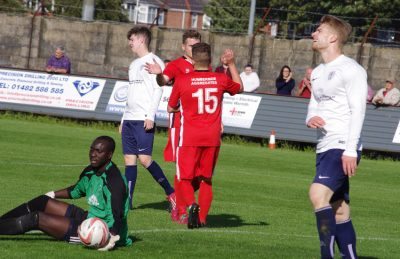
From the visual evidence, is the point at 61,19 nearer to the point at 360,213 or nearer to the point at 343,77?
the point at 360,213

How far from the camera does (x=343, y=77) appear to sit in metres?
9.62

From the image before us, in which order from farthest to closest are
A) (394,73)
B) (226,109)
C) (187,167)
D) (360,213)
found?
(394,73) → (226,109) → (360,213) → (187,167)

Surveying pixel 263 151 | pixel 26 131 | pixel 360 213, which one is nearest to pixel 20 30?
pixel 26 131

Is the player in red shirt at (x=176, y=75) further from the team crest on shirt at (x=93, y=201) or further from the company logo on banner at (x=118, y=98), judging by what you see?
the company logo on banner at (x=118, y=98)

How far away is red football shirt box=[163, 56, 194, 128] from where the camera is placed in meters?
13.7

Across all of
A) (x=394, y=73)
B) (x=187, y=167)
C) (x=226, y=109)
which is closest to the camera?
(x=187, y=167)

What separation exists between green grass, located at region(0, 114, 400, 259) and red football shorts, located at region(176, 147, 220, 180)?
24.9 inches

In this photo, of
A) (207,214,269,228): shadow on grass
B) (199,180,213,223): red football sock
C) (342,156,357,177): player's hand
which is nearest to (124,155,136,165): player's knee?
(207,214,269,228): shadow on grass

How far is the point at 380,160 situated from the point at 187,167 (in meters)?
15.1

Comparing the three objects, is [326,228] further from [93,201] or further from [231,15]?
[231,15]

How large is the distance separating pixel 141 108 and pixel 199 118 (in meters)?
1.95

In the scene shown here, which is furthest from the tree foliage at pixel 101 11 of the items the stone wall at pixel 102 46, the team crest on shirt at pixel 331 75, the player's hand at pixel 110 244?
the team crest on shirt at pixel 331 75

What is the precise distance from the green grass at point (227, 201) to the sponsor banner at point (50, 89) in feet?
4.90

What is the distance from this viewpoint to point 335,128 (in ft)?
31.9
